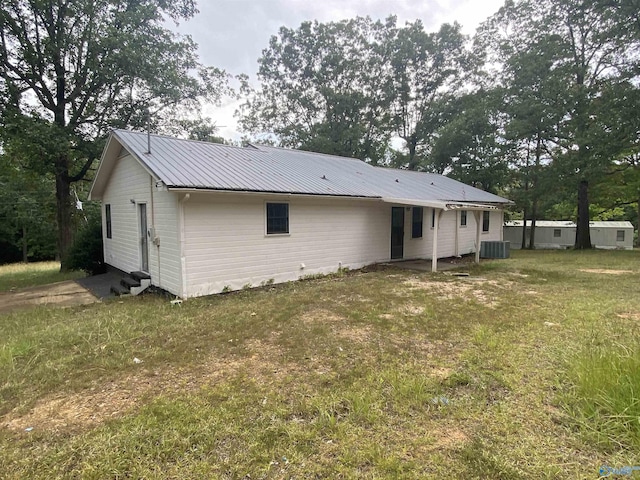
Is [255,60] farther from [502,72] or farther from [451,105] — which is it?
[502,72]

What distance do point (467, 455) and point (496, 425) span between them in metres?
0.54

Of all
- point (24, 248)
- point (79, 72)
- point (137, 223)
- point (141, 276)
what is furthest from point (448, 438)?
point (24, 248)

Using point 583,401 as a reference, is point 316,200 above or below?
above

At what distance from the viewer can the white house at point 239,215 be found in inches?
297

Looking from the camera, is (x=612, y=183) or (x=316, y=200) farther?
→ (x=612, y=183)

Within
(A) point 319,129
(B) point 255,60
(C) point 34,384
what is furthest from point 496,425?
(B) point 255,60

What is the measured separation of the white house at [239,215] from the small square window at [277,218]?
1.1 inches

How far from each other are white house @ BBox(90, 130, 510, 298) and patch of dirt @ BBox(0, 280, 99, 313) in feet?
4.77

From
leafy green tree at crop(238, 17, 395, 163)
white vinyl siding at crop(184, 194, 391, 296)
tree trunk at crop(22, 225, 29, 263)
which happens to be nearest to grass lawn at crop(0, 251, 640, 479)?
white vinyl siding at crop(184, 194, 391, 296)

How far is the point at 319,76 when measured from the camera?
1132 inches

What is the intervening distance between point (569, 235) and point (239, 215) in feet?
81.7

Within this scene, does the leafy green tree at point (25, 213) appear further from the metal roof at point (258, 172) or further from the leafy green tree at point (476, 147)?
the leafy green tree at point (476, 147)

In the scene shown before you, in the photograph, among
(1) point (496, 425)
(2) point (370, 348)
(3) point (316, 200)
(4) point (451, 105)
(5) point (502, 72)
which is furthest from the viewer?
(4) point (451, 105)

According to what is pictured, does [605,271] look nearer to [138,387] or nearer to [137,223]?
[138,387]
